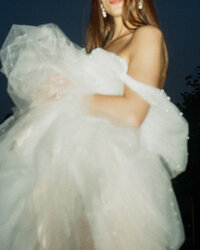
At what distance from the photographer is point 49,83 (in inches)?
52.8

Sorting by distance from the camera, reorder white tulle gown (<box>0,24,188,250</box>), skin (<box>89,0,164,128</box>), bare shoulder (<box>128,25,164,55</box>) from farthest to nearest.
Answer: bare shoulder (<box>128,25,164,55</box>) < skin (<box>89,0,164,128</box>) < white tulle gown (<box>0,24,188,250</box>)

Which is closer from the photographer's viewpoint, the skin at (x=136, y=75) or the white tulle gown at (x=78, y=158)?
the white tulle gown at (x=78, y=158)

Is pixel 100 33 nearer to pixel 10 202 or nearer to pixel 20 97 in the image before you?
pixel 20 97

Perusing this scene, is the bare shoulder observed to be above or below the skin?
above

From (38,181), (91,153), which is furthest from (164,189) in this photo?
(38,181)

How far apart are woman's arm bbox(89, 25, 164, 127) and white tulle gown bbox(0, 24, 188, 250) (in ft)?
0.09

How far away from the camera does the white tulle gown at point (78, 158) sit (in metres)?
1.17

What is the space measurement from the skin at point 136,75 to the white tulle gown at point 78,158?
0.03 meters

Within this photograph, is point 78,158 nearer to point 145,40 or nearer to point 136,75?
point 136,75

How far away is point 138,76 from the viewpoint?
1.38 meters

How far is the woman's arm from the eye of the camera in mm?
1312

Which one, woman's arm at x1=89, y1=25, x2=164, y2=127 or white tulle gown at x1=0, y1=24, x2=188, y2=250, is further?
woman's arm at x1=89, y1=25, x2=164, y2=127

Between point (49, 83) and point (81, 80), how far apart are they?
0.12 metres

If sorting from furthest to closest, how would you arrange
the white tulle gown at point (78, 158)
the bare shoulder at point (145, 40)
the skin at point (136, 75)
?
the bare shoulder at point (145, 40) < the skin at point (136, 75) < the white tulle gown at point (78, 158)
